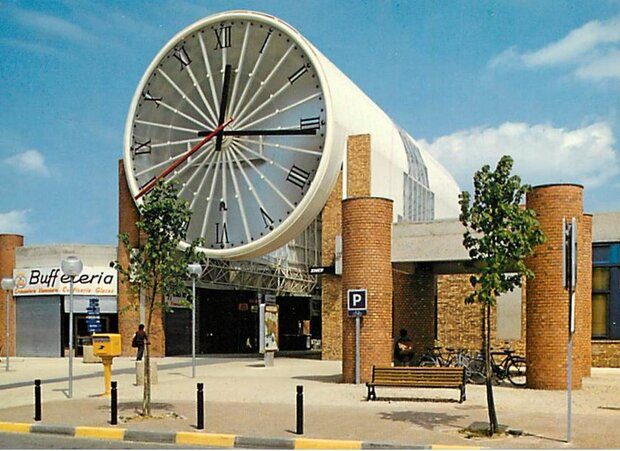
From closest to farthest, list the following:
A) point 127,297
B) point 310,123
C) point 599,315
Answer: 1. point 599,315
2. point 310,123
3. point 127,297

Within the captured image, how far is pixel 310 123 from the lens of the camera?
35.8 metres

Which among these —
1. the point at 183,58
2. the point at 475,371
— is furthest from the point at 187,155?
the point at 475,371

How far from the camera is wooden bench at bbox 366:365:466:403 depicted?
17.2 metres

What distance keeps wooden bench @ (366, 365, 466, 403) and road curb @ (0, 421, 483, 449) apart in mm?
5341

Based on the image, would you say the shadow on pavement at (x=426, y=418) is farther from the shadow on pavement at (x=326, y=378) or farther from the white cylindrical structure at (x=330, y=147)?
the white cylindrical structure at (x=330, y=147)

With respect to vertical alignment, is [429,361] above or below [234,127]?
below

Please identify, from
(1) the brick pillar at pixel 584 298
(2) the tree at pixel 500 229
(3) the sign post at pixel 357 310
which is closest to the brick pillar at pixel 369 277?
(3) the sign post at pixel 357 310

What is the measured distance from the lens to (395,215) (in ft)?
132

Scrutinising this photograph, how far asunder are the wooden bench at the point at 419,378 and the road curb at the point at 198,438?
5.34 metres

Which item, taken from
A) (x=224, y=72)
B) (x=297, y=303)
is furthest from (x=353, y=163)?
(x=297, y=303)

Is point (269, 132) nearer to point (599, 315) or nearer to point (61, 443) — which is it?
point (599, 315)

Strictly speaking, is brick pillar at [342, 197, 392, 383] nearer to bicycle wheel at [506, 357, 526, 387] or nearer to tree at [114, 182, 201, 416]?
bicycle wheel at [506, 357, 526, 387]

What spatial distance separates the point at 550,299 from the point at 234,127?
20.7m

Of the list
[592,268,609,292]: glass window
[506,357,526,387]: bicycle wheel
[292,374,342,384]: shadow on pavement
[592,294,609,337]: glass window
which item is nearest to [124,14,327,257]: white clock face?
[292,374,342,384]: shadow on pavement
